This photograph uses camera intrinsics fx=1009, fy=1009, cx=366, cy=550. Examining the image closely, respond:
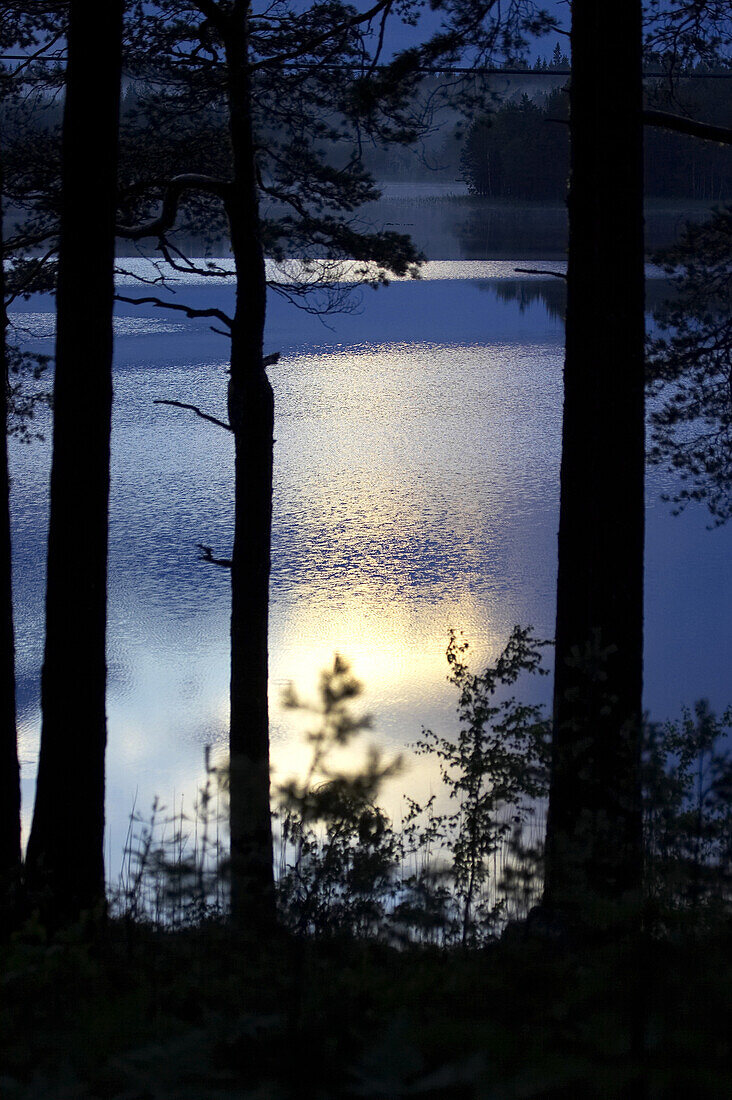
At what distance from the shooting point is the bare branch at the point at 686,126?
14.3ft

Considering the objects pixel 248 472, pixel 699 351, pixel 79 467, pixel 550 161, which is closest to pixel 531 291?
pixel 550 161

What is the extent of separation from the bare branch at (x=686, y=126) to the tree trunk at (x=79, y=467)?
2264 mm

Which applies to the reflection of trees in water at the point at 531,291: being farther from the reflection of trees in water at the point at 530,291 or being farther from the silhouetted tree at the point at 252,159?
the silhouetted tree at the point at 252,159

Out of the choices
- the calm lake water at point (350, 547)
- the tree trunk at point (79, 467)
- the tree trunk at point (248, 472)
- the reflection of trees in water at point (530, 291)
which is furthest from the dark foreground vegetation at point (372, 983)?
the reflection of trees in water at point (530, 291)

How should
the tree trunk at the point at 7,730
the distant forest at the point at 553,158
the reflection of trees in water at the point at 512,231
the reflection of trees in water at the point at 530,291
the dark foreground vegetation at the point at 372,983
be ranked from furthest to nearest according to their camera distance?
the reflection of trees in water at the point at 512,231 → the reflection of trees in water at the point at 530,291 → the distant forest at the point at 553,158 → the tree trunk at the point at 7,730 → the dark foreground vegetation at the point at 372,983

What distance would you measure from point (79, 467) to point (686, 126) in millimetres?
3125

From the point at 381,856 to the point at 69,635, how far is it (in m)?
1.84

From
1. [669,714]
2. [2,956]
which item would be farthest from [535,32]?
[669,714]

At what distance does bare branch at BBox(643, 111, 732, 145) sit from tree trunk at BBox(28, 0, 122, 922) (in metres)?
Result: 2.26

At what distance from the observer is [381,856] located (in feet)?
9.05

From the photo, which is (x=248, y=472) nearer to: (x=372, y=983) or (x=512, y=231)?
(x=372, y=983)

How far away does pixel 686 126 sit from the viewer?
4621 millimetres

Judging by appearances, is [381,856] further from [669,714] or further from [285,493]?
[285,493]

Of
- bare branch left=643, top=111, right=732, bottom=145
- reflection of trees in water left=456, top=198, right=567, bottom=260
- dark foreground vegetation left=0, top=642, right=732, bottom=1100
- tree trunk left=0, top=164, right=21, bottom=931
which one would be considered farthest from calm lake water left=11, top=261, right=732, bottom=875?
reflection of trees in water left=456, top=198, right=567, bottom=260
